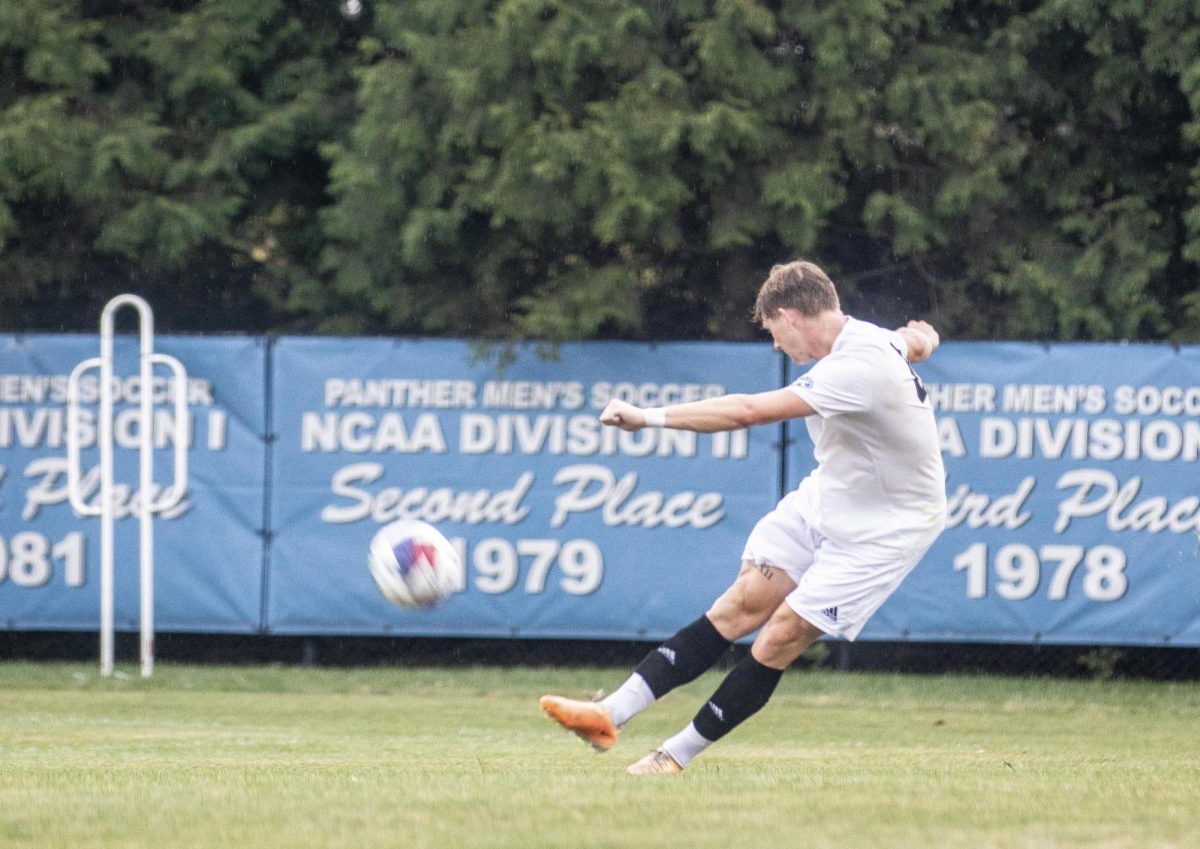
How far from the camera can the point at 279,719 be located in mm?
11062

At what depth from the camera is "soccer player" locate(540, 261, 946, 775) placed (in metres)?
7.09

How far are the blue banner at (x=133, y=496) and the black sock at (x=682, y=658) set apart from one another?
19.4 ft

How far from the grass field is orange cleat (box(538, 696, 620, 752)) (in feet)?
0.66

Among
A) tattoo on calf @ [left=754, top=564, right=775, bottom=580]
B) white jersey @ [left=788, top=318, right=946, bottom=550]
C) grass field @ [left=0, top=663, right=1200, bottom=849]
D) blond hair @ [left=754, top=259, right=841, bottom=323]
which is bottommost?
grass field @ [left=0, top=663, right=1200, bottom=849]

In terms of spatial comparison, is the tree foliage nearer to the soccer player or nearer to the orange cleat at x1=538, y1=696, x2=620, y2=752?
the soccer player

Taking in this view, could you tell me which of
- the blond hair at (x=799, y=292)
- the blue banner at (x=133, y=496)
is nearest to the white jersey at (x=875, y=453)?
the blond hair at (x=799, y=292)

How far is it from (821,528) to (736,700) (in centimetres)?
78

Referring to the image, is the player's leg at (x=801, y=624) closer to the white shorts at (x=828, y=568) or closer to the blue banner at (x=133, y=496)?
the white shorts at (x=828, y=568)

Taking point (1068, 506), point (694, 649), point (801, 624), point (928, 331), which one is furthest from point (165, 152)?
point (801, 624)

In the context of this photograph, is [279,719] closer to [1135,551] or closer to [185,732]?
[185,732]

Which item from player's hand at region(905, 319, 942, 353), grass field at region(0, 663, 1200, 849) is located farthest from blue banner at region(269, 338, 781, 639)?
player's hand at region(905, 319, 942, 353)

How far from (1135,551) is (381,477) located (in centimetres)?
526

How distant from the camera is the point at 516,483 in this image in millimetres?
12805

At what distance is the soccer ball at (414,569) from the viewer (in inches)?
305
